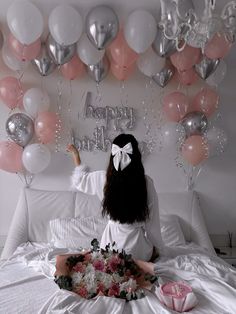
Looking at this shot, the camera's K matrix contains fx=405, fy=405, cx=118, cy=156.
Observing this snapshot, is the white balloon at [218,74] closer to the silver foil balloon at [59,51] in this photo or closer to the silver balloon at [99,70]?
the silver balloon at [99,70]

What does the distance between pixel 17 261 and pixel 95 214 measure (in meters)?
0.84

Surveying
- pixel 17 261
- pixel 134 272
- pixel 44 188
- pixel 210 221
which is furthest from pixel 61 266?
pixel 210 221

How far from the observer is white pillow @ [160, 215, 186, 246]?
2941 mm

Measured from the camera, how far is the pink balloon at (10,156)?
2979 mm

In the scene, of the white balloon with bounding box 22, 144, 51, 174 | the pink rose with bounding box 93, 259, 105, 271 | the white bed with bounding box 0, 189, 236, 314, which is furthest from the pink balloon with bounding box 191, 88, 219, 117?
the pink rose with bounding box 93, 259, 105, 271

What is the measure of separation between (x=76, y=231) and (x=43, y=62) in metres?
1.25

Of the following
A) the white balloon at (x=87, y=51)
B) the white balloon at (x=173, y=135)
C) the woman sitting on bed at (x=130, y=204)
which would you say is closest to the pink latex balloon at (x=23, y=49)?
the white balloon at (x=87, y=51)

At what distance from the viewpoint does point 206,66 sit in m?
2.96

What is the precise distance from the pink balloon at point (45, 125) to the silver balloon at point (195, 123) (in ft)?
3.28

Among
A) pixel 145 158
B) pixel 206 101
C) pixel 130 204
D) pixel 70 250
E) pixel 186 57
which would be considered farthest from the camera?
pixel 145 158

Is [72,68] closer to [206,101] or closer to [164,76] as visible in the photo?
[164,76]

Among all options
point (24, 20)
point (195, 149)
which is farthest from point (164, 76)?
point (24, 20)

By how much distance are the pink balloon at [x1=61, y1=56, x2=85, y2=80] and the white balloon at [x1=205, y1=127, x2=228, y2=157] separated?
1107 mm

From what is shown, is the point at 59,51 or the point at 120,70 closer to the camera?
the point at 59,51
